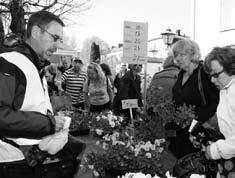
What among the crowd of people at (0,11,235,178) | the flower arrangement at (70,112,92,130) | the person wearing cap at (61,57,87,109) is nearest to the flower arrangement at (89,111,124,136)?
the flower arrangement at (70,112,92,130)

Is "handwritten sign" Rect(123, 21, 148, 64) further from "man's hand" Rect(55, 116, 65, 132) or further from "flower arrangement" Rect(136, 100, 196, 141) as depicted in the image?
"man's hand" Rect(55, 116, 65, 132)

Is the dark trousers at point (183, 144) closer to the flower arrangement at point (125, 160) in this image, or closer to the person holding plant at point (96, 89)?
the flower arrangement at point (125, 160)

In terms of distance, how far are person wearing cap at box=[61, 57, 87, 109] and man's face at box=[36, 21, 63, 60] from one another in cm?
471

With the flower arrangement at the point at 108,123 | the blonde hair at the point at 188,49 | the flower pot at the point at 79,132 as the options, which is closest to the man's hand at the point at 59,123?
the blonde hair at the point at 188,49

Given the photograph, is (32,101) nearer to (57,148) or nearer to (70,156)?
(57,148)

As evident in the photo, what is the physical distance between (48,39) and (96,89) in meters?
4.30

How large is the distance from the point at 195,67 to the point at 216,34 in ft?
30.5

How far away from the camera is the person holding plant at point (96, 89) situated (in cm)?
609

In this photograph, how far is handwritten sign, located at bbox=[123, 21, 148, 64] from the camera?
16.2 ft

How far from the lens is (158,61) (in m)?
21.5

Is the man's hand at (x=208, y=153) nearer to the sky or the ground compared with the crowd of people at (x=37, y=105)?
nearer to the ground

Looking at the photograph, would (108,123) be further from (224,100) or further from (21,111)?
(21,111)

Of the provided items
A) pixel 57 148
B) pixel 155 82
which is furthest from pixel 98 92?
pixel 57 148

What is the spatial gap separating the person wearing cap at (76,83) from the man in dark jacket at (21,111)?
481cm
